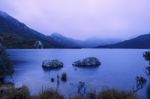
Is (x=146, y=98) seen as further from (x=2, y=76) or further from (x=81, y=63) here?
(x=81, y=63)

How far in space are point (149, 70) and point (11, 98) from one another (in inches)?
3232

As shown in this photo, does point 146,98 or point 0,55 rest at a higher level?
point 0,55

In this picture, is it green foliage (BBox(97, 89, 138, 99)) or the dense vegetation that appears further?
the dense vegetation

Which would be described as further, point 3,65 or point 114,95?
point 3,65

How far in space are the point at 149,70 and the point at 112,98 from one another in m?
80.6

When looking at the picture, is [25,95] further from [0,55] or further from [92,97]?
[0,55]

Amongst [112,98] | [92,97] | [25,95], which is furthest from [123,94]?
[25,95]

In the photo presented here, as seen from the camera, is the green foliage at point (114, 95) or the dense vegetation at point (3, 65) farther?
the dense vegetation at point (3, 65)

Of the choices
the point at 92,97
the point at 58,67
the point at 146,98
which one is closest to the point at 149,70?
the point at 58,67

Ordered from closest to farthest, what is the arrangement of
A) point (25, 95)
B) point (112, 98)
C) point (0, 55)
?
point (112, 98)
point (25, 95)
point (0, 55)

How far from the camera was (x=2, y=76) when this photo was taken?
213 feet

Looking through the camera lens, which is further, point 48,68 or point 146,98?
point 48,68

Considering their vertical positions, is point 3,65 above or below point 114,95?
below

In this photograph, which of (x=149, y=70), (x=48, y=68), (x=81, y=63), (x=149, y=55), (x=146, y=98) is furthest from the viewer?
(x=81, y=63)
